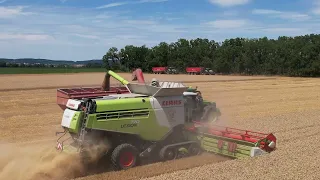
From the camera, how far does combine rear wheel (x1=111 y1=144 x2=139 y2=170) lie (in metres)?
9.10

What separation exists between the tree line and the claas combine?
49.8 m

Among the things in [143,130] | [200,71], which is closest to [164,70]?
[200,71]

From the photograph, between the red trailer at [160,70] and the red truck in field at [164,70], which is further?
the red truck in field at [164,70]

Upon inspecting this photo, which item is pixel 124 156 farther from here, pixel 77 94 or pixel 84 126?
pixel 77 94

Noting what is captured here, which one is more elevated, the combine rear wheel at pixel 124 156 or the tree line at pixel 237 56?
the tree line at pixel 237 56

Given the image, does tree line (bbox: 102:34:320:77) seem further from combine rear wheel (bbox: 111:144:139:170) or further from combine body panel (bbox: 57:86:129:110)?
combine rear wheel (bbox: 111:144:139:170)

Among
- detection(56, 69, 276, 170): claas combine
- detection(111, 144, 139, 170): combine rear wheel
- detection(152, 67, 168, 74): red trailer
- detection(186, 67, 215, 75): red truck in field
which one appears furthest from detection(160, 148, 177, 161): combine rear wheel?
detection(152, 67, 168, 74): red trailer

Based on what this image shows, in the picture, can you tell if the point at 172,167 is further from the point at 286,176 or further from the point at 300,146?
the point at 300,146

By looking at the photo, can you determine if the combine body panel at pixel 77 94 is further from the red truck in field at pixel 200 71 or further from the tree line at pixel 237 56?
the red truck in field at pixel 200 71

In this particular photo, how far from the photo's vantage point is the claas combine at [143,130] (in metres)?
8.94

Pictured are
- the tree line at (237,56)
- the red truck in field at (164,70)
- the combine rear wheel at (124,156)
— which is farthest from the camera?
the red truck in field at (164,70)

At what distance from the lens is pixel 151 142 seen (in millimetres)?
9906

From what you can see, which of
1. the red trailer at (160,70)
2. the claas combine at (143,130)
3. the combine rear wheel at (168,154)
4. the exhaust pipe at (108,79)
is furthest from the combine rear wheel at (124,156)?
the red trailer at (160,70)

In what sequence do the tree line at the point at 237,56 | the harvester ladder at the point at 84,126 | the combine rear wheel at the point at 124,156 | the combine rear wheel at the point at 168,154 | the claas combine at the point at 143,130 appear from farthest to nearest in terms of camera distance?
the tree line at the point at 237,56, the combine rear wheel at the point at 168,154, the combine rear wheel at the point at 124,156, the claas combine at the point at 143,130, the harvester ladder at the point at 84,126
